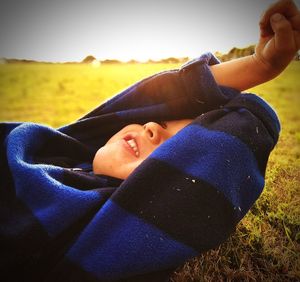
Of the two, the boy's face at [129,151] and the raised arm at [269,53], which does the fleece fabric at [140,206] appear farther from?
the raised arm at [269,53]

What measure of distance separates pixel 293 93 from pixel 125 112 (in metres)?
2.97

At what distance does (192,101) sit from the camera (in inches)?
50.1

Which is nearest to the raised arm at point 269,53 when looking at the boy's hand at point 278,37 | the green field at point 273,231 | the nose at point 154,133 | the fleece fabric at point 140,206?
the boy's hand at point 278,37

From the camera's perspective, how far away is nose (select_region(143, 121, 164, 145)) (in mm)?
1123

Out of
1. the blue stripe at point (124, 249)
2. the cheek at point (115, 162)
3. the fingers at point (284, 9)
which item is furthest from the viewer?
the cheek at point (115, 162)

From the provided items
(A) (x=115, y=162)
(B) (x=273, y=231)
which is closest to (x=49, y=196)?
(A) (x=115, y=162)

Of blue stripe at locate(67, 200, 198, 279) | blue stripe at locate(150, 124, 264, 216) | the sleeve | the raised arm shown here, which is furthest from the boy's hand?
blue stripe at locate(67, 200, 198, 279)

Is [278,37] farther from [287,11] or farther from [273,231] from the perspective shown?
[273,231]

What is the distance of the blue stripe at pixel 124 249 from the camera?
32.6 inches

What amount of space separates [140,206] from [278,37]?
0.77m

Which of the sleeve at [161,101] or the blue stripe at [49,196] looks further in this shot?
the sleeve at [161,101]

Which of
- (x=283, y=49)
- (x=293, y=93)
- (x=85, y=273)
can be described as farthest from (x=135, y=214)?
(x=293, y=93)

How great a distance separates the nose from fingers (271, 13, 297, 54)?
54cm

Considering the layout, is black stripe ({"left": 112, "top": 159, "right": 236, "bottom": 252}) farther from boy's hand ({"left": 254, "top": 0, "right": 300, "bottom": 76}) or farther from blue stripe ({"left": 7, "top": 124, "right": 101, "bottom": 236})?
boy's hand ({"left": 254, "top": 0, "right": 300, "bottom": 76})
